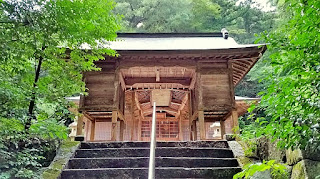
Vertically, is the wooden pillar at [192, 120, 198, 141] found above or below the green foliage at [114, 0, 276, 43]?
below

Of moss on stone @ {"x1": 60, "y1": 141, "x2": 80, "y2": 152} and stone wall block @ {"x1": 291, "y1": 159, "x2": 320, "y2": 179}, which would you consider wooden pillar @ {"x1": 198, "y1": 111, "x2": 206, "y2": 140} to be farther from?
stone wall block @ {"x1": 291, "y1": 159, "x2": 320, "y2": 179}

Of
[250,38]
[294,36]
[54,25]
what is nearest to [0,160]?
[54,25]

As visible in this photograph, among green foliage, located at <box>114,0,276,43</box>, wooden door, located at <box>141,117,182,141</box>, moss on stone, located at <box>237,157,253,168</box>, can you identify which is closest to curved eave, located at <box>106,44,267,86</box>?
moss on stone, located at <box>237,157,253,168</box>

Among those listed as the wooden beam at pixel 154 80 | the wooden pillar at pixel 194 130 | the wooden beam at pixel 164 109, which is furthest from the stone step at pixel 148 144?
the wooden beam at pixel 164 109

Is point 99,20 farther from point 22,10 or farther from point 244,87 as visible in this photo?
point 244,87

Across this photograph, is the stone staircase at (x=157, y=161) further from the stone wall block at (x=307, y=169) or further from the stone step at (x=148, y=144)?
the stone wall block at (x=307, y=169)

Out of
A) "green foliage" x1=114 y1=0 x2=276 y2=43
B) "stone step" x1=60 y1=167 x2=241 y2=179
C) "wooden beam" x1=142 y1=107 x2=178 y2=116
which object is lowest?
"stone step" x1=60 y1=167 x2=241 y2=179

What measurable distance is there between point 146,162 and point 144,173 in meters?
0.35

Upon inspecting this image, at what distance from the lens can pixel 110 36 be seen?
3.88 metres

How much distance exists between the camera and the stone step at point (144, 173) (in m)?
3.77

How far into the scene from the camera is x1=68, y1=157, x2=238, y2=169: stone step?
13.5ft

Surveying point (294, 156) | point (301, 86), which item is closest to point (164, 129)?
point (294, 156)

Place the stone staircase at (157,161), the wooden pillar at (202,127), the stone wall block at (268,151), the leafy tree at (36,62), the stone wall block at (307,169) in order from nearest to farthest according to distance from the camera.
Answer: the stone wall block at (307,169)
the leafy tree at (36,62)
the stone wall block at (268,151)
the stone staircase at (157,161)
the wooden pillar at (202,127)

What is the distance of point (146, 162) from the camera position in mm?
4145
